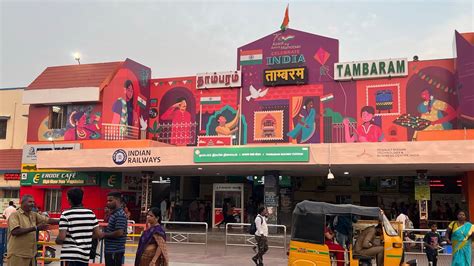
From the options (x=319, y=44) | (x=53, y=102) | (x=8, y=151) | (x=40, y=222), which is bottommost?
(x=40, y=222)

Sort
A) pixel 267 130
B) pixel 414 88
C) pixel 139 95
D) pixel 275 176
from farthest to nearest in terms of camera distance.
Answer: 1. pixel 139 95
2. pixel 267 130
3. pixel 414 88
4. pixel 275 176

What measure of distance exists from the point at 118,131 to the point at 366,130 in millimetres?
13064

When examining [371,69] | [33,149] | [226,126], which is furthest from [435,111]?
[33,149]

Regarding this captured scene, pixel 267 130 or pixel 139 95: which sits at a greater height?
pixel 139 95

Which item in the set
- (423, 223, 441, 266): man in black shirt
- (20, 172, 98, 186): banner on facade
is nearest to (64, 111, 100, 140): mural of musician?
(20, 172, 98, 186): banner on facade

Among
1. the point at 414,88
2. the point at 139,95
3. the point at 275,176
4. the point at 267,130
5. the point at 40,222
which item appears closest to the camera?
the point at 40,222

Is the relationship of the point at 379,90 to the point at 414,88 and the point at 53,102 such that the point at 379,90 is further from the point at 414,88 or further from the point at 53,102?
the point at 53,102

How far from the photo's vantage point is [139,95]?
90.7ft

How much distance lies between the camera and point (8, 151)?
1130 inches

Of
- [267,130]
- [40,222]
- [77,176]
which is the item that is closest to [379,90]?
[267,130]

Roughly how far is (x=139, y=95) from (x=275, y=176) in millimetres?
10190

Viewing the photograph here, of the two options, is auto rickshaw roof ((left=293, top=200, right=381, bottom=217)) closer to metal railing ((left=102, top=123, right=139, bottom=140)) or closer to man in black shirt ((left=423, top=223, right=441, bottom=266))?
man in black shirt ((left=423, top=223, right=441, bottom=266))

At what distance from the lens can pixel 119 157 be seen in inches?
856

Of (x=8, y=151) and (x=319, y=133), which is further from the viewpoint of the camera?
(x=8, y=151)
